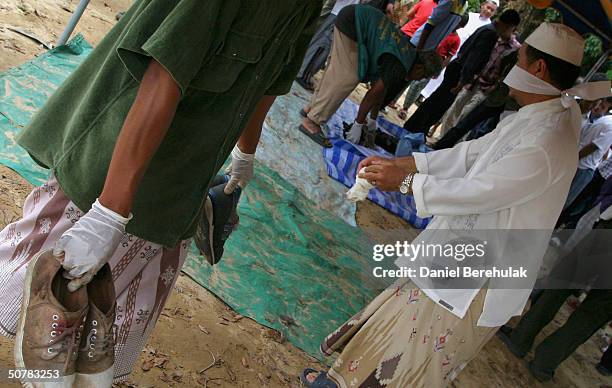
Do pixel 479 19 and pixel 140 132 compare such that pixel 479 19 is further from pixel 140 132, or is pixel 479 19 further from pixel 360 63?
pixel 140 132

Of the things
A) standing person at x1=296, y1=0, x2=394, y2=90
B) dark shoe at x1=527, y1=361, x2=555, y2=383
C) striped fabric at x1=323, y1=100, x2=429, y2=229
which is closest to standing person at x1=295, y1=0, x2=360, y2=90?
standing person at x1=296, y1=0, x2=394, y2=90

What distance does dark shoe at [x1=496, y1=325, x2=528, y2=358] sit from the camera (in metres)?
4.35

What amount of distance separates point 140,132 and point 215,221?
2.91ft

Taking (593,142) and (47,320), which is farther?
(593,142)

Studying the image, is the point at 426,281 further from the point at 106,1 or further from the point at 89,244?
the point at 106,1

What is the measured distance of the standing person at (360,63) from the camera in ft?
17.4

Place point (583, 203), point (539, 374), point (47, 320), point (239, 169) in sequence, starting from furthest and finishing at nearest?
1. point (583, 203)
2. point (539, 374)
3. point (239, 169)
4. point (47, 320)

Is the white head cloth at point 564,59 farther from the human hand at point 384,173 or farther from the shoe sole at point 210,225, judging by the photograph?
the shoe sole at point 210,225

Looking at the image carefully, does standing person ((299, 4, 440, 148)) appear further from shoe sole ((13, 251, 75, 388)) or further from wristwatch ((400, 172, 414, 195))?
shoe sole ((13, 251, 75, 388))

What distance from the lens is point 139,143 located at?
1239 millimetres

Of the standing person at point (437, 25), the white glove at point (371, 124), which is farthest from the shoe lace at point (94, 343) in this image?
the standing person at point (437, 25)

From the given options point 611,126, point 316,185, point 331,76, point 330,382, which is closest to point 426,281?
point 330,382

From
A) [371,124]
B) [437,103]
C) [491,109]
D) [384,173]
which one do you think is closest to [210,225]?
[384,173]

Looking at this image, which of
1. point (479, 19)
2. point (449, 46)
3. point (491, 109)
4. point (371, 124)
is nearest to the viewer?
point (371, 124)
